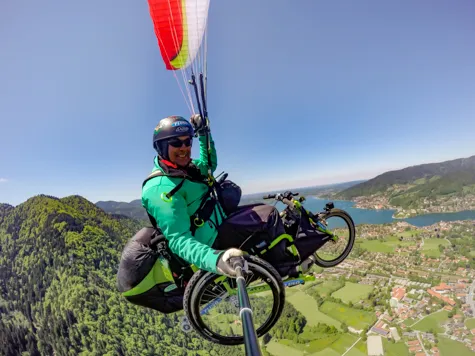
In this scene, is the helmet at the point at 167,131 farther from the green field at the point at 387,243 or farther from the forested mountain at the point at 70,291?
the green field at the point at 387,243

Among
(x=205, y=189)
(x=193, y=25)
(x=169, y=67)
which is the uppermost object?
(x=193, y=25)

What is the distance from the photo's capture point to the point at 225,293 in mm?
2533

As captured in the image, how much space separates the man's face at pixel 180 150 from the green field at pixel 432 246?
5836 centimetres

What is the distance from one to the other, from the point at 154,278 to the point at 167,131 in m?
1.70

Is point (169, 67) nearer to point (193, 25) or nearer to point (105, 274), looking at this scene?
point (193, 25)

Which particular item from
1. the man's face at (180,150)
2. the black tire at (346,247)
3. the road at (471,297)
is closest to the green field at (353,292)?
the road at (471,297)

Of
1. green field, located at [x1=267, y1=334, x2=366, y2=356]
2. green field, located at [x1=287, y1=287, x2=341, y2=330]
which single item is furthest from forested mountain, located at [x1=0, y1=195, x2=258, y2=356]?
green field, located at [x1=287, y1=287, x2=341, y2=330]

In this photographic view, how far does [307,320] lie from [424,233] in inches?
1817

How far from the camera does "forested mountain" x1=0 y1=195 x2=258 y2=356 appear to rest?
4228 centimetres

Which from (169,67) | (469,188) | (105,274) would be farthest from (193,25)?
(469,188)

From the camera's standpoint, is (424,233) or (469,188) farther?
(469,188)

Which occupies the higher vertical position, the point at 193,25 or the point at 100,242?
the point at 193,25

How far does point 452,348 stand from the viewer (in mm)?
26000

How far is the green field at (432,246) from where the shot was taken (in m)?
45.1
